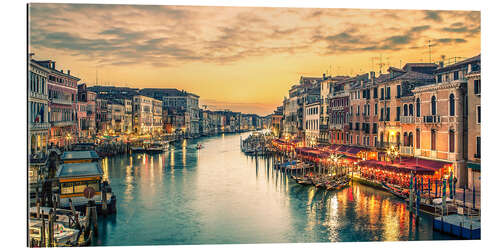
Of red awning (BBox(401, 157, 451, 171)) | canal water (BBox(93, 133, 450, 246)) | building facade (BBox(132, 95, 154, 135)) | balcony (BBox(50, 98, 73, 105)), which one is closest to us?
canal water (BBox(93, 133, 450, 246))

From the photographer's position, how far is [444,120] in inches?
389

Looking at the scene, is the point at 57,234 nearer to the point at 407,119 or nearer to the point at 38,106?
the point at 38,106

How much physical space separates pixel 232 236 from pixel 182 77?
4697 millimetres

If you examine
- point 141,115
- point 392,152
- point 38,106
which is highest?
point 141,115

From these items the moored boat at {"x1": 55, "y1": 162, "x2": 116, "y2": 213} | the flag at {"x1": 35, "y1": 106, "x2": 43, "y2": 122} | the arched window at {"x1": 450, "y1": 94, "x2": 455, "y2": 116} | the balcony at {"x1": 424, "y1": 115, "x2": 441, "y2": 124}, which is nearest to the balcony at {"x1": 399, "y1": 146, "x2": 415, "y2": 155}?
the balcony at {"x1": 424, "y1": 115, "x2": 441, "y2": 124}

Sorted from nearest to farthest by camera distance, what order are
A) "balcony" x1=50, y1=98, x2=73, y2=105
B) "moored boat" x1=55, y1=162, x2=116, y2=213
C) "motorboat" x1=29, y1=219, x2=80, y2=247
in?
"motorboat" x1=29, y1=219, x2=80, y2=247, "moored boat" x1=55, y1=162, x2=116, y2=213, "balcony" x1=50, y1=98, x2=73, y2=105

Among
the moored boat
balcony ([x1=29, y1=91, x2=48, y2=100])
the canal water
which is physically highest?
balcony ([x1=29, y1=91, x2=48, y2=100])

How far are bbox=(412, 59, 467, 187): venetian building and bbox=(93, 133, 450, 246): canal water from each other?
162cm

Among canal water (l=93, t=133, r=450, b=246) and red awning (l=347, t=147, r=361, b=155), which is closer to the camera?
canal water (l=93, t=133, r=450, b=246)

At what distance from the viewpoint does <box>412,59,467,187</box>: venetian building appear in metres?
9.41

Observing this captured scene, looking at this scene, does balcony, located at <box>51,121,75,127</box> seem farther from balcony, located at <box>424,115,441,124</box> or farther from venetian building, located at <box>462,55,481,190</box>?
venetian building, located at <box>462,55,481,190</box>

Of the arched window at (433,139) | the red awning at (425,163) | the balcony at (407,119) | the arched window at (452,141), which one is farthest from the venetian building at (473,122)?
the balcony at (407,119)

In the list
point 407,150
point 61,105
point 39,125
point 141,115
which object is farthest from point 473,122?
point 141,115

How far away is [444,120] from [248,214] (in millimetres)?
5449
